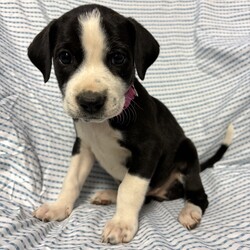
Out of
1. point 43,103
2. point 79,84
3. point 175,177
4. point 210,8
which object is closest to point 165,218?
point 175,177

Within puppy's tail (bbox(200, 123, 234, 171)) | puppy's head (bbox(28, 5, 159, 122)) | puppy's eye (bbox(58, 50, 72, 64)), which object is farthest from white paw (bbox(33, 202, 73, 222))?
puppy's tail (bbox(200, 123, 234, 171))

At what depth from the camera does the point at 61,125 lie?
3.81m

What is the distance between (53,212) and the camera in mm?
2990

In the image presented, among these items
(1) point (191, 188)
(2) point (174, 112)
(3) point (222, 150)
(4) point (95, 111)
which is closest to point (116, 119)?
(4) point (95, 111)

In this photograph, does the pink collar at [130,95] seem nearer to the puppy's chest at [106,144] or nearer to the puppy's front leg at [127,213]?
the puppy's chest at [106,144]

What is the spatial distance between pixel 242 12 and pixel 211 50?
2.28ft

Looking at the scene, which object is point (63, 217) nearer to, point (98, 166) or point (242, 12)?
point (98, 166)

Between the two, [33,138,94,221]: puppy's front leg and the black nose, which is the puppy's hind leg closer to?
[33,138,94,221]: puppy's front leg

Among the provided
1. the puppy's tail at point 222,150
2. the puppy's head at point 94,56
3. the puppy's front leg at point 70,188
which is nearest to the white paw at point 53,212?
the puppy's front leg at point 70,188

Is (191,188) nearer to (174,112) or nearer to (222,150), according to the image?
(222,150)

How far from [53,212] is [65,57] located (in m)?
1.17

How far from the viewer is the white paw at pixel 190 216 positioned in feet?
9.31

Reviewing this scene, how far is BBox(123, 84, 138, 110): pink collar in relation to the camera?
2807mm

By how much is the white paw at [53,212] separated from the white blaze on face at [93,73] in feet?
2.89
